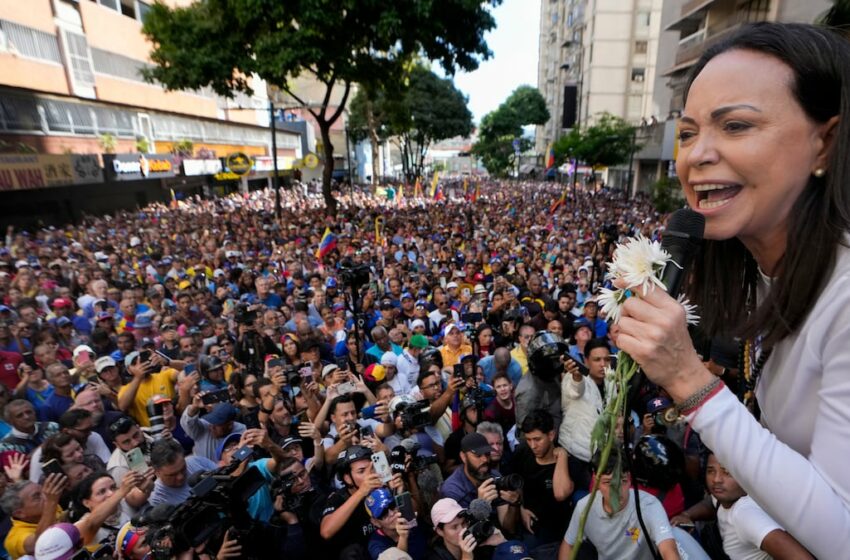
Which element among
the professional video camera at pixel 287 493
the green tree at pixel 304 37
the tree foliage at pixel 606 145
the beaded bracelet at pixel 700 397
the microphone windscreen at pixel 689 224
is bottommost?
the professional video camera at pixel 287 493

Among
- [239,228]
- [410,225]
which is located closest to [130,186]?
[239,228]

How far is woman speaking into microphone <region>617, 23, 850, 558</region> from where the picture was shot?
1013 millimetres

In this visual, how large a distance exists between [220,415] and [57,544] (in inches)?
68.6

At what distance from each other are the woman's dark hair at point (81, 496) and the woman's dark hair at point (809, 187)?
4265 millimetres

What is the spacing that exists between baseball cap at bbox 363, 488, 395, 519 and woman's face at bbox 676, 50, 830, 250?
281cm

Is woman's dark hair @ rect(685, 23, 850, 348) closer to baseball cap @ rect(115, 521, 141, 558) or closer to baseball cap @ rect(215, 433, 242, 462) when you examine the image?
baseball cap @ rect(115, 521, 141, 558)

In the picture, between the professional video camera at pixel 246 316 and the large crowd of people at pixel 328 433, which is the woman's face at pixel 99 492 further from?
the professional video camera at pixel 246 316

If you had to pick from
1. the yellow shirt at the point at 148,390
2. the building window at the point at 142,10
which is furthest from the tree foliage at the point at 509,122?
the yellow shirt at the point at 148,390

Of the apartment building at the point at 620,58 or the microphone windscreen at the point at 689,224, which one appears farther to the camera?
the apartment building at the point at 620,58

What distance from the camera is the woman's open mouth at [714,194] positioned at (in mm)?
1265

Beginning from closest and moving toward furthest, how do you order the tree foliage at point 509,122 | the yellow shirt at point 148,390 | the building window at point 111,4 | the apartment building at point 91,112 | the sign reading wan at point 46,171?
the yellow shirt at point 148,390 < the sign reading wan at point 46,171 < the apartment building at point 91,112 < the building window at point 111,4 < the tree foliage at point 509,122

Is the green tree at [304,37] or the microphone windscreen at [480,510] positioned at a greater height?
the green tree at [304,37]

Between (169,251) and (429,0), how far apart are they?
1126 cm

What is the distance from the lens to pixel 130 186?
87.9 ft
